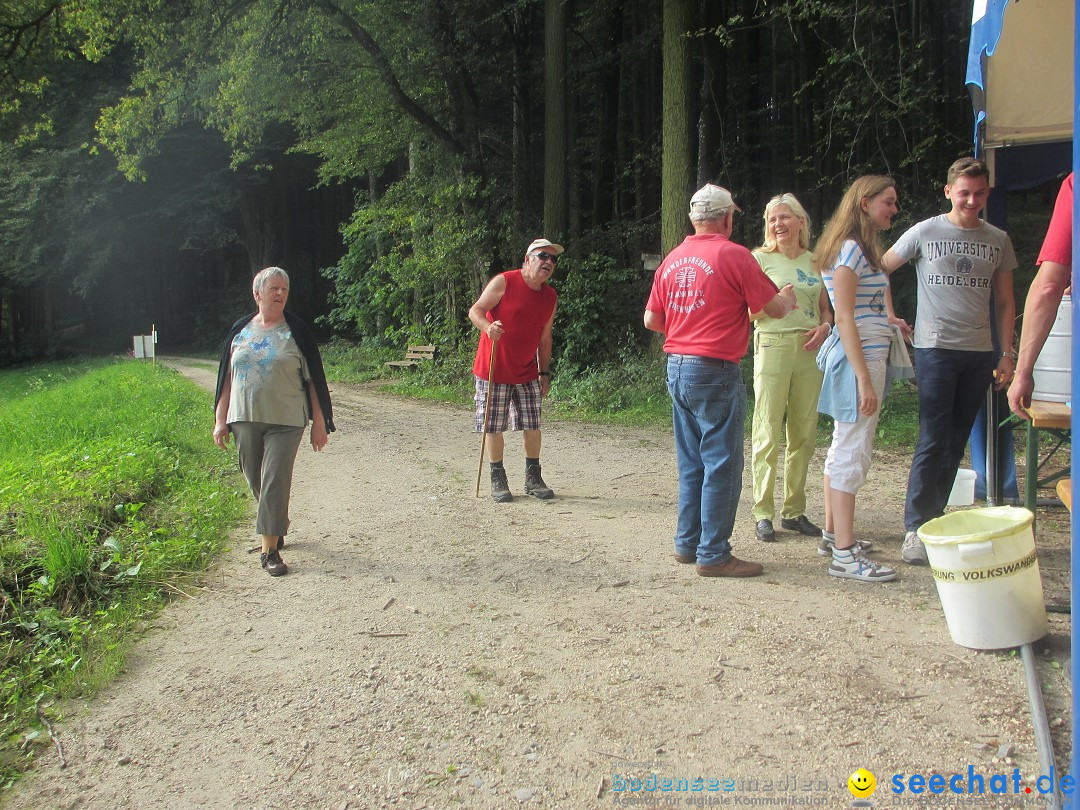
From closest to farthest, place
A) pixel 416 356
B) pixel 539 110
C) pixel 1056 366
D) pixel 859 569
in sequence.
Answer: pixel 1056 366, pixel 859 569, pixel 416 356, pixel 539 110

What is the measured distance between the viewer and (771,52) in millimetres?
17516

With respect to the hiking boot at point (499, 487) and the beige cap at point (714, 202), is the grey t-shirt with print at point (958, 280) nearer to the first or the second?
the beige cap at point (714, 202)

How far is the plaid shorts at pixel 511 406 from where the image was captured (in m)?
6.77

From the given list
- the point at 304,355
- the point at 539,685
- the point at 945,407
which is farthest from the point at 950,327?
the point at 304,355

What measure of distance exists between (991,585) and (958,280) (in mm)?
1827

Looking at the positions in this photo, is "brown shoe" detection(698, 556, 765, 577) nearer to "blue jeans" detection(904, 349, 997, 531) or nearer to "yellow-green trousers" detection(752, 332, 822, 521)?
"yellow-green trousers" detection(752, 332, 822, 521)

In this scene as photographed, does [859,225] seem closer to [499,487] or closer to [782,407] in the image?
[782,407]

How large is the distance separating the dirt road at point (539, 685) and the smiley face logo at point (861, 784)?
3 cm

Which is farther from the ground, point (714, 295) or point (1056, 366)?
point (714, 295)

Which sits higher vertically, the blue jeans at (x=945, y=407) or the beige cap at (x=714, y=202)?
the beige cap at (x=714, y=202)

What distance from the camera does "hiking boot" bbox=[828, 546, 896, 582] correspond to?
4.44 metres

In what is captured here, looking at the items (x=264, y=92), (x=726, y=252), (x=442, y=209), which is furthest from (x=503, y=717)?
(x=264, y=92)

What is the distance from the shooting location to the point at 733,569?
4.64 meters

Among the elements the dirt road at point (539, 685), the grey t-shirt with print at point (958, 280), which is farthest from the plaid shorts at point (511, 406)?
the grey t-shirt with print at point (958, 280)
